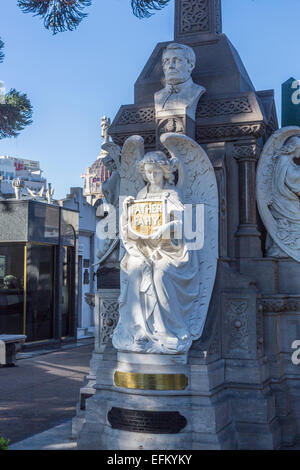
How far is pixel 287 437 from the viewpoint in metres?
6.06

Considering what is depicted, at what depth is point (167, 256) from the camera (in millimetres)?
5750

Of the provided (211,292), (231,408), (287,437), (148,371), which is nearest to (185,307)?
(211,292)

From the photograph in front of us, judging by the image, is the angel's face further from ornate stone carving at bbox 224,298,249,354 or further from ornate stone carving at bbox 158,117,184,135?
ornate stone carving at bbox 224,298,249,354

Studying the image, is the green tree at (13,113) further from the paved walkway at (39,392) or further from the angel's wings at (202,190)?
the angel's wings at (202,190)

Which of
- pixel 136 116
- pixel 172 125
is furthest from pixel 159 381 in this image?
pixel 136 116

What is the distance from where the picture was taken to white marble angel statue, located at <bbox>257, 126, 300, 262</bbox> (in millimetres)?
6488

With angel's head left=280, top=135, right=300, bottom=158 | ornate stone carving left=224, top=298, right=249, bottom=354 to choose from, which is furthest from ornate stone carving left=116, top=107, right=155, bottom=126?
ornate stone carving left=224, top=298, right=249, bottom=354

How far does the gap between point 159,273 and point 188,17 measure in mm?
3723

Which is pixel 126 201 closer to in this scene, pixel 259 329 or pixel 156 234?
pixel 156 234

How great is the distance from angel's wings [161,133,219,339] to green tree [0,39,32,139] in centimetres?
1085

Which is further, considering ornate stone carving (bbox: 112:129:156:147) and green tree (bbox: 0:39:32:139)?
green tree (bbox: 0:39:32:139)

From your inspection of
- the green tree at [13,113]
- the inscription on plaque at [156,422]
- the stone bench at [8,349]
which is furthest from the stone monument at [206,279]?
the green tree at [13,113]

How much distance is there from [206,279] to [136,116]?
2348 mm

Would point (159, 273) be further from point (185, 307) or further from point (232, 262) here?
point (232, 262)
